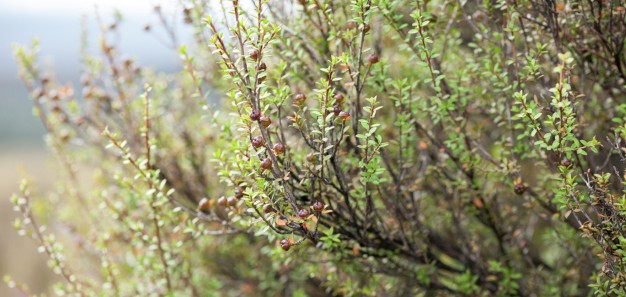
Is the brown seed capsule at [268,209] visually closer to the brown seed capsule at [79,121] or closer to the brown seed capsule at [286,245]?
the brown seed capsule at [286,245]

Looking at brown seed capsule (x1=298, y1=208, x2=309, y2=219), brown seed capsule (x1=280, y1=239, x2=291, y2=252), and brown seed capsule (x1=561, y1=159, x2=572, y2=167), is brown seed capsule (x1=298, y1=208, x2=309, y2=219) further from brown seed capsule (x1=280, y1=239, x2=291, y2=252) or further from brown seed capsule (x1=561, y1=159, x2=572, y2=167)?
brown seed capsule (x1=561, y1=159, x2=572, y2=167)

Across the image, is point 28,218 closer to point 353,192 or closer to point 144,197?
point 144,197

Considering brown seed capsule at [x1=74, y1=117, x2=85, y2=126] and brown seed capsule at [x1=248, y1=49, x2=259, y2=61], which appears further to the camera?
brown seed capsule at [x1=74, y1=117, x2=85, y2=126]

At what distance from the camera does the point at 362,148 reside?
1.78 meters

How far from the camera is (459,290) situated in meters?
2.55

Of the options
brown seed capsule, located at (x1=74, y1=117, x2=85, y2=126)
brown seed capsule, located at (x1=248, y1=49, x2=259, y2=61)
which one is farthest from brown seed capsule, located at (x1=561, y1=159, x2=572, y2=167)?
brown seed capsule, located at (x1=74, y1=117, x2=85, y2=126)

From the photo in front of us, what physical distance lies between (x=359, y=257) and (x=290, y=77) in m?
0.89

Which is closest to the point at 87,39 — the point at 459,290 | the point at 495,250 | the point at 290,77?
the point at 290,77


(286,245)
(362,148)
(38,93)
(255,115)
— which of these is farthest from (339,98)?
(38,93)

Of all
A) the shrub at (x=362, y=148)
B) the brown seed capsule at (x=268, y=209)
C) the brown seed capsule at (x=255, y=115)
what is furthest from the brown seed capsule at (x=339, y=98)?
the brown seed capsule at (x=268, y=209)

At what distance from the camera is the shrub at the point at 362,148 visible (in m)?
1.77

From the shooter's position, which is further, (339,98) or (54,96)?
(54,96)

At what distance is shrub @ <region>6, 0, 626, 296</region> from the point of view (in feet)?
5.80

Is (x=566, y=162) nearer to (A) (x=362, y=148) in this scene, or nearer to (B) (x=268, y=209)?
(A) (x=362, y=148)
